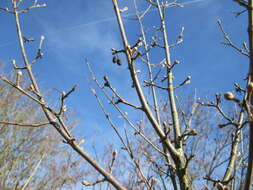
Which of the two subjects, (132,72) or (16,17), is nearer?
(132,72)

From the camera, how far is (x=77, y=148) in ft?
3.43

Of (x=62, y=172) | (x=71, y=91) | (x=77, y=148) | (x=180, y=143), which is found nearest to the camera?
(x=77, y=148)

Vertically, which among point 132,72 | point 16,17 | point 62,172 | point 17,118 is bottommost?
point 132,72

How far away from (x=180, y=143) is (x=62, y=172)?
33.0ft

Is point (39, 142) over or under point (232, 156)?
over

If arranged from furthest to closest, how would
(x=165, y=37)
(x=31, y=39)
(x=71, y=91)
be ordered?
(x=165, y=37) < (x=31, y=39) < (x=71, y=91)

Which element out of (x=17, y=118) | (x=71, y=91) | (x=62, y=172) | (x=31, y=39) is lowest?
(x=71, y=91)

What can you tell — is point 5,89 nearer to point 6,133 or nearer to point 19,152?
point 6,133

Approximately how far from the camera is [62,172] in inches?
421

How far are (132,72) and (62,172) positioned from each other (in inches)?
409

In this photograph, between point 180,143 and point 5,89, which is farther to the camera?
point 5,89

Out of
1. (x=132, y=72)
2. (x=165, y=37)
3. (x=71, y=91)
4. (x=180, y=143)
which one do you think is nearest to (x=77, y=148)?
(x=71, y=91)

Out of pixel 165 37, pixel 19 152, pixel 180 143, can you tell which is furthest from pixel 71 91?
pixel 19 152

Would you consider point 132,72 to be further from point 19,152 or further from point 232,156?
point 19,152
